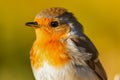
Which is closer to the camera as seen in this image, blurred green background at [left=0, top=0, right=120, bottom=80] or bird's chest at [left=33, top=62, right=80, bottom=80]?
bird's chest at [left=33, top=62, right=80, bottom=80]

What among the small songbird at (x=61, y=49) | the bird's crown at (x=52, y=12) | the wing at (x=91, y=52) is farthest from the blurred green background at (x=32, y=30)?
Answer: the bird's crown at (x=52, y=12)

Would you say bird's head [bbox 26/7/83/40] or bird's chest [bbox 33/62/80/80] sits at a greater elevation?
bird's head [bbox 26/7/83/40]

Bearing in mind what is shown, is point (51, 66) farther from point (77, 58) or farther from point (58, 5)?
point (58, 5)

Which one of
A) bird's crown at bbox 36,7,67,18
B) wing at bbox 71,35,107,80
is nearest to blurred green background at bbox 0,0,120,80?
wing at bbox 71,35,107,80

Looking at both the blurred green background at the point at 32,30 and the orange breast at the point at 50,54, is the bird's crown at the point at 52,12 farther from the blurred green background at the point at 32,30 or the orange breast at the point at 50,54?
the blurred green background at the point at 32,30

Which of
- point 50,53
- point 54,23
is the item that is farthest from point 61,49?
point 54,23

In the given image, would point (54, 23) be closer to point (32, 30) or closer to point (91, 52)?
point (91, 52)

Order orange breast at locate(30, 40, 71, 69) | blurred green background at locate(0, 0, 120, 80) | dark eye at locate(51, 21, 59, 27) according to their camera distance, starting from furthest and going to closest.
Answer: blurred green background at locate(0, 0, 120, 80) → dark eye at locate(51, 21, 59, 27) → orange breast at locate(30, 40, 71, 69)

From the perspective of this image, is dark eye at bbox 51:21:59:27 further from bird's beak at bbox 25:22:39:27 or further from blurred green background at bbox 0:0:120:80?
blurred green background at bbox 0:0:120:80
